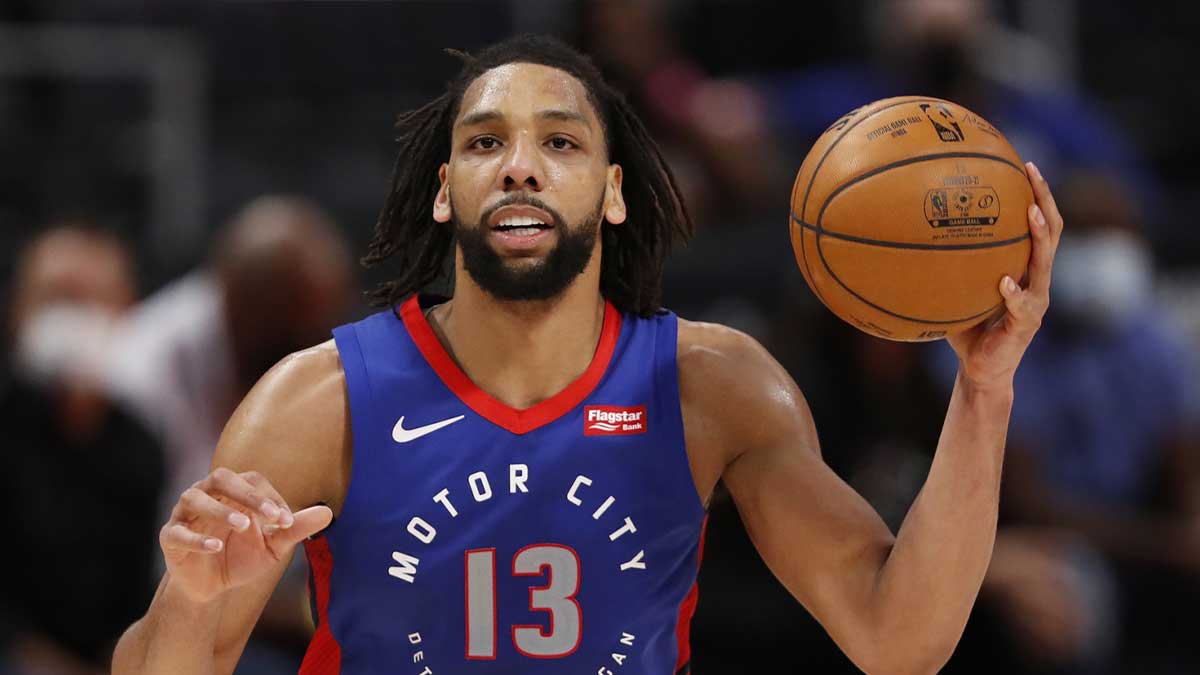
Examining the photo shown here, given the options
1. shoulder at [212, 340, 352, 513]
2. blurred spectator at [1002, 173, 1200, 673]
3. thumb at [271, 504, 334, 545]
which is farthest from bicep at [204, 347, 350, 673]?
blurred spectator at [1002, 173, 1200, 673]

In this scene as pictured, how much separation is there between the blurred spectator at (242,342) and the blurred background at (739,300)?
0.01 metres

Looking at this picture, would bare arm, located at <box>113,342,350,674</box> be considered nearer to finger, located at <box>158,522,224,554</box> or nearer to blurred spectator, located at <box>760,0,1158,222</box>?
finger, located at <box>158,522,224,554</box>

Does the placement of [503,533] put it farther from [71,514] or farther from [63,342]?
[63,342]

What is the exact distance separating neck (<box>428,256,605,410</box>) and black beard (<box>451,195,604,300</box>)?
7 centimetres

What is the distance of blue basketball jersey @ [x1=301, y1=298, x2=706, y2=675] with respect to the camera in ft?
13.2

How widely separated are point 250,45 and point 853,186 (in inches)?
314

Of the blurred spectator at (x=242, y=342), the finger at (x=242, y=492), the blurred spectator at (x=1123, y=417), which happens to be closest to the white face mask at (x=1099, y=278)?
the blurred spectator at (x=1123, y=417)

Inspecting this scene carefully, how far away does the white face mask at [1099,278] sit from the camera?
7805mm

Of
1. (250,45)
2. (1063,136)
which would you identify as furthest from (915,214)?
(250,45)

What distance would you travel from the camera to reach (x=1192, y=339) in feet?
29.8

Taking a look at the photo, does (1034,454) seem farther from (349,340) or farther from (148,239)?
(148,239)

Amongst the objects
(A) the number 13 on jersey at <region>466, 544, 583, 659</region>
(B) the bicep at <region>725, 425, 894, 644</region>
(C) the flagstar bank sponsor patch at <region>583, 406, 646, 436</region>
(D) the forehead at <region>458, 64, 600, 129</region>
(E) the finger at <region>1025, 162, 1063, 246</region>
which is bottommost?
(A) the number 13 on jersey at <region>466, 544, 583, 659</region>

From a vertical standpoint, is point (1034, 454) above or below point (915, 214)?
below

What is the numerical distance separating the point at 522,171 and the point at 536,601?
0.99 m
